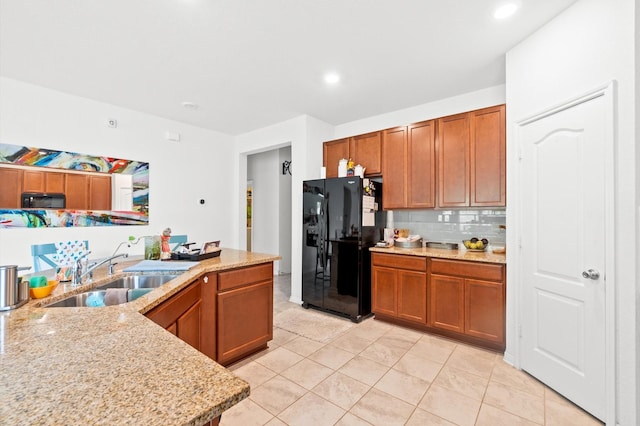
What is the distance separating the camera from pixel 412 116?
12.3 ft

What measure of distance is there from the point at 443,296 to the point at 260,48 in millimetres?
2890

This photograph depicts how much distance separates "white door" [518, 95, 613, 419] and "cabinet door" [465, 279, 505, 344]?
0.90 feet

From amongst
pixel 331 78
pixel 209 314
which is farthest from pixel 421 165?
pixel 209 314

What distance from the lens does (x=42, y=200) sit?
308 cm

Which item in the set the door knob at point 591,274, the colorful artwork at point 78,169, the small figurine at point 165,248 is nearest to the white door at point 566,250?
the door knob at point 591,274

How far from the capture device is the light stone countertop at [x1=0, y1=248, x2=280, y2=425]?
24.4 inches

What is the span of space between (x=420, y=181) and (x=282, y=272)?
12.0 feet

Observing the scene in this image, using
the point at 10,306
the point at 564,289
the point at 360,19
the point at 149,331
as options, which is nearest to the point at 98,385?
the point at 149,331

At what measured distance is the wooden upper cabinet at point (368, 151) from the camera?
379 cm

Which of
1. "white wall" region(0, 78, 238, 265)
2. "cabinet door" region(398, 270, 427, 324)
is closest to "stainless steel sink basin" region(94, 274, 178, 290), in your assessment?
"white wall" region(0, 78, 238, 265)

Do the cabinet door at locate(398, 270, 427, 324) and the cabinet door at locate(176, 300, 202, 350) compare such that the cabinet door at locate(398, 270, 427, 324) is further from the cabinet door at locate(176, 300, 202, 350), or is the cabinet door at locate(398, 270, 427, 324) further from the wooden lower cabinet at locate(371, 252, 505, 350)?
the cabinet door at locate(176, 300, 202, 350)

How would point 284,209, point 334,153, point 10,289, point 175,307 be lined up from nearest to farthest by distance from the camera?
point 10,289, point 175,307, point 334,153, point 284,209

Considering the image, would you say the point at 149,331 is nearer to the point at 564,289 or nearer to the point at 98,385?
the point at 98,385

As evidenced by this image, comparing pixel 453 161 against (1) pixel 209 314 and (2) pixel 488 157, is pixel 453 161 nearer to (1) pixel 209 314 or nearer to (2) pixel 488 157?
(2) pixel 488 157
